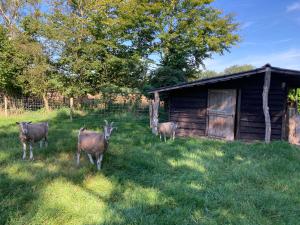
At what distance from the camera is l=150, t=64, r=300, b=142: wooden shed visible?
11352 mm

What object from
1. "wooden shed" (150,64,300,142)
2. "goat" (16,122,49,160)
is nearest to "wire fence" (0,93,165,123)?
"wooden shed" (150,64,300,142)

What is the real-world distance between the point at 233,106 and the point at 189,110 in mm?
2126

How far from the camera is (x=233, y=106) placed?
11.9 metres

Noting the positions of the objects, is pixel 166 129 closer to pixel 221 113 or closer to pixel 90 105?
pixel 221 113

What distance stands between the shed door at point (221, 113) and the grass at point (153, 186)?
281 centimetres

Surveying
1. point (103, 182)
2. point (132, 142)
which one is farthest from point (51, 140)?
point (103, 182)

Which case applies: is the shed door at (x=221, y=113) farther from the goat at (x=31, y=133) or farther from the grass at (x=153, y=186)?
the goat at (x=31, y=133)

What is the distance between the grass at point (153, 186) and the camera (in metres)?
4.62

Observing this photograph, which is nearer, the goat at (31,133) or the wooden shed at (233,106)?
the goat at (31,133)

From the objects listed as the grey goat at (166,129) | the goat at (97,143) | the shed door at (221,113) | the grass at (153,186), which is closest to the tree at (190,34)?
the shed door at (221,113)

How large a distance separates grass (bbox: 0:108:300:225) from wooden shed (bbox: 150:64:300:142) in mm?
2430

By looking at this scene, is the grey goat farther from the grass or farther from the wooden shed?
the grass

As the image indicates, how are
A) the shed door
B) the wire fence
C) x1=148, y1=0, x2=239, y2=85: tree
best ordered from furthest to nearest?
x1=148, y1=0, x2=239, y2=85: tree < the wire fence < the shed door

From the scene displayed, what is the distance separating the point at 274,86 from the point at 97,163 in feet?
27.3
